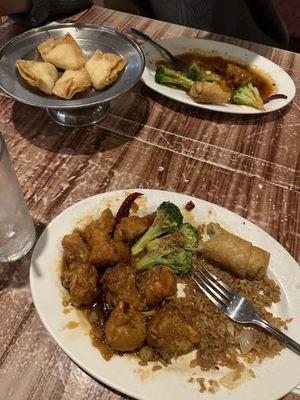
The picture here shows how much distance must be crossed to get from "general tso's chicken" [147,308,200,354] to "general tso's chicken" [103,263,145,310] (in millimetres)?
97

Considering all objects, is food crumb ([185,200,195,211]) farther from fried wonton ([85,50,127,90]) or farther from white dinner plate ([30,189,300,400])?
fried wonton ([85,50,127,90])

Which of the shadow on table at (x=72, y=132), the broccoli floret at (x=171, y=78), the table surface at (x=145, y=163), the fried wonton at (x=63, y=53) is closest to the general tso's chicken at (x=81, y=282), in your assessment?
the table surface at (x=145, y=163)

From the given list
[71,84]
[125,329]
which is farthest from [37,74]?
[125,329]

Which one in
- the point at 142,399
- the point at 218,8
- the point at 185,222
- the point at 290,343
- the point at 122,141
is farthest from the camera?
the point at 218,8

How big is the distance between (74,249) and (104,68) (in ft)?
3.32

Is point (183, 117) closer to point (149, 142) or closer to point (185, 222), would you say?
point (149, 142)

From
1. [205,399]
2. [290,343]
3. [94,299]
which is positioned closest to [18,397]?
[94,299]

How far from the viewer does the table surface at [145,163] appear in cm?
133

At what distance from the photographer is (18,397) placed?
1.09 m

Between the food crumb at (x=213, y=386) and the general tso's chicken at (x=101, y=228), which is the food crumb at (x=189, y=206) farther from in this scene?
the food crumb at (x=213, y=386)

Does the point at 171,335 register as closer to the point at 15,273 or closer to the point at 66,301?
the point at 66,301

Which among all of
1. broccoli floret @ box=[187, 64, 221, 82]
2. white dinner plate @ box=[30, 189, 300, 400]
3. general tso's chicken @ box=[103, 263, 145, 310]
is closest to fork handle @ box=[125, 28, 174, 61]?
broccoli floret @ box=[187, 64, 221, 82]

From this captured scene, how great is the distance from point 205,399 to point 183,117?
58.5 inches

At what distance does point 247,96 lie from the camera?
2152 millimetres
